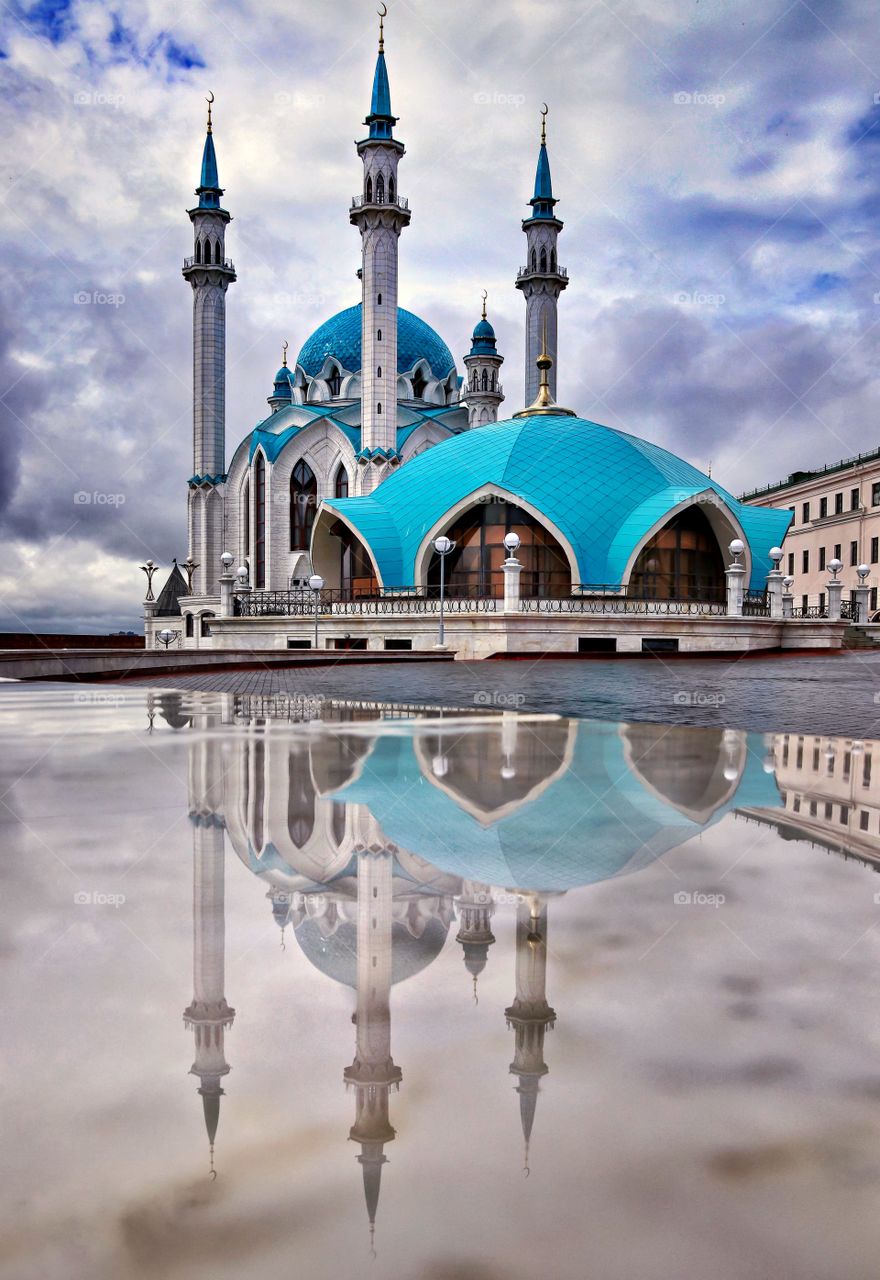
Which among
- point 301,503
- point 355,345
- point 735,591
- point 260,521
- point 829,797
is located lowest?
point 829,797

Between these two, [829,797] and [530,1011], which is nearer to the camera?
[530,1011]

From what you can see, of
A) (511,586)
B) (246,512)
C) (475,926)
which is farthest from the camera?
(246,512)

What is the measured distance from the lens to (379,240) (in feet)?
129

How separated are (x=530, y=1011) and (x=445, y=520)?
3260 centimetres

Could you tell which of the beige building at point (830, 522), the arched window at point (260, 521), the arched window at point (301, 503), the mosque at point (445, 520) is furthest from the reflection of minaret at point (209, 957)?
the beige building at point (830, 522)

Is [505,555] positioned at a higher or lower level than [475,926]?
higher

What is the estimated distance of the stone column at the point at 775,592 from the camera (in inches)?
1329

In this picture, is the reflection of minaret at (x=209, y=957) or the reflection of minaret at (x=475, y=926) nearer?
the reflection of minaret at (x=209, y=957)

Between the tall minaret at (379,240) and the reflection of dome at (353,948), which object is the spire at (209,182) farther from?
the reflection of dome at (353,948)

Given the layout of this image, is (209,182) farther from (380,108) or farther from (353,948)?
(353,948)

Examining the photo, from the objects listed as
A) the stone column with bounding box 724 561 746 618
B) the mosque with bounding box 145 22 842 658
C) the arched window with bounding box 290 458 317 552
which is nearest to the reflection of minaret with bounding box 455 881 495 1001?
the mosque with bounding box 145 22 842 658

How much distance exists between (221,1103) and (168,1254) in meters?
0.33

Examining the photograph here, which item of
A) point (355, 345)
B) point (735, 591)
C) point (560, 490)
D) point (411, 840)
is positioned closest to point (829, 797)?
point (411, 840)

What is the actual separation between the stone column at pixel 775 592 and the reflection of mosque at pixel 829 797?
1130 inches
